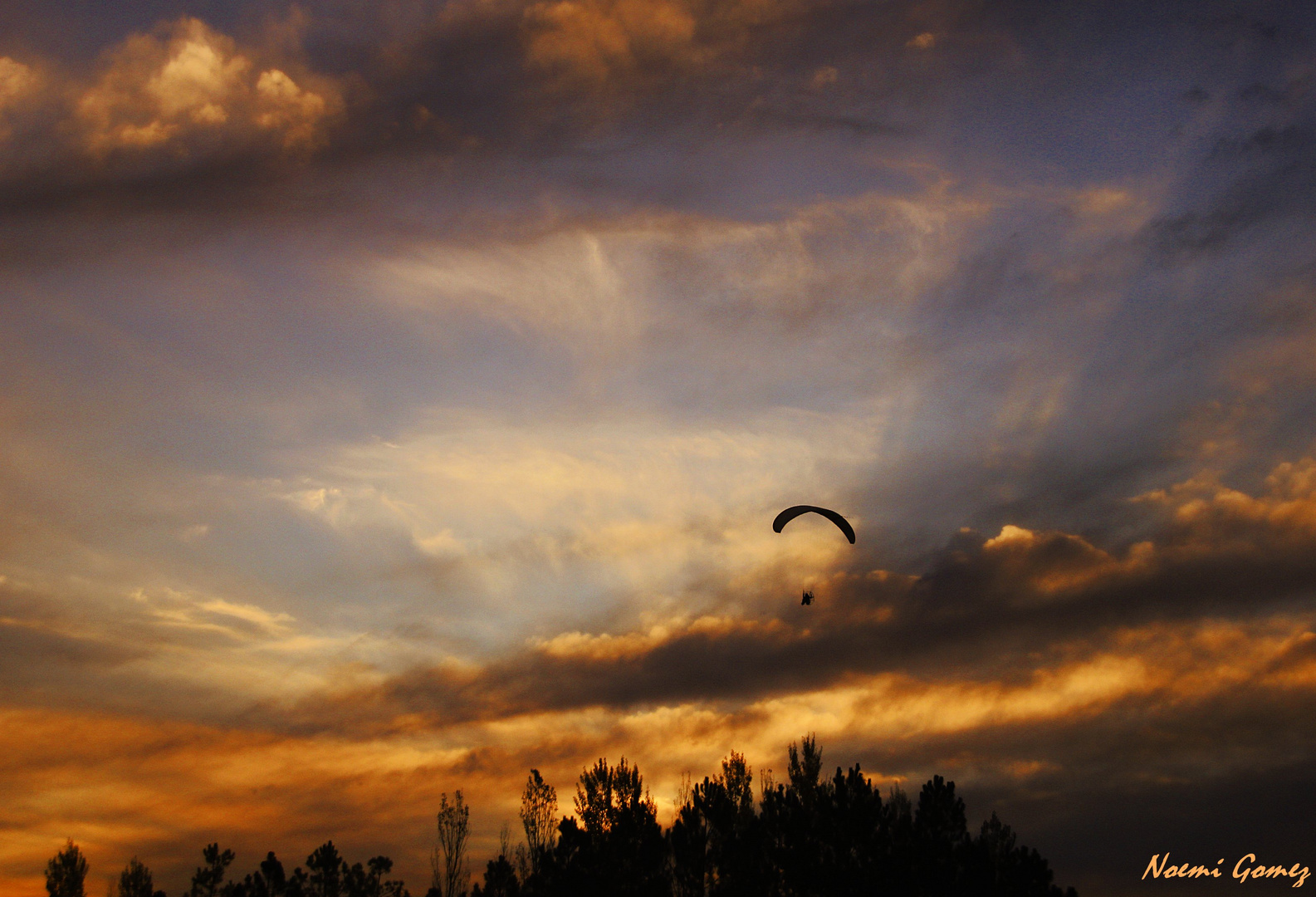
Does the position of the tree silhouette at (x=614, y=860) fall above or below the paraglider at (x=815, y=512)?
below

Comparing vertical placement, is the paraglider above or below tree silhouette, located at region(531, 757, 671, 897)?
above

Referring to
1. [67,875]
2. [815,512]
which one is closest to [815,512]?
[815,512]

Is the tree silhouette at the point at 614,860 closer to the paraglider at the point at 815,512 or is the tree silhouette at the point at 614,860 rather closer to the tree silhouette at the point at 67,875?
the paraglider at the point at 815,512

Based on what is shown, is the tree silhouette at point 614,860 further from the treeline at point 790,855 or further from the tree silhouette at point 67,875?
the tree silhouette at point 67,875

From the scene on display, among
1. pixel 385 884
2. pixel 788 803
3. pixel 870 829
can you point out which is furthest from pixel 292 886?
pixel 870 829

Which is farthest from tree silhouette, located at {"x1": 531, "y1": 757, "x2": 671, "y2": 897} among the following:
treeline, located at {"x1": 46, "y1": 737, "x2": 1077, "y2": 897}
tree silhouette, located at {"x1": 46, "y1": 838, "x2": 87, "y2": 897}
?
tree silhouette, located at {"x1": 46, "y1": 838, "x2": 87, "y2": 897}

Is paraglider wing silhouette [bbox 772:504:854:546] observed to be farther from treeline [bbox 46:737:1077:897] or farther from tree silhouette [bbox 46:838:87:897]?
tree silhouette [bbox 46:838:87:897]

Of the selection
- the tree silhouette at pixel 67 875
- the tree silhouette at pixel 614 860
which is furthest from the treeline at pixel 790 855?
the tree silhouette at pixel 67 875

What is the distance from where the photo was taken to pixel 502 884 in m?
53.6

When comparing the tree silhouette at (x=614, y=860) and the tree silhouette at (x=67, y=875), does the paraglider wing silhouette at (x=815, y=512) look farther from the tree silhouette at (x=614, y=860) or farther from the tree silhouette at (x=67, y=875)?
the tree silhouette at (x=67, y=875)

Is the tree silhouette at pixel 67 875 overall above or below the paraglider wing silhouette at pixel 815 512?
below

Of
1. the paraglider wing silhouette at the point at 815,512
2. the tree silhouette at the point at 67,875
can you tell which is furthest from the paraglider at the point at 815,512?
the tree silhouette at the point at 67,875

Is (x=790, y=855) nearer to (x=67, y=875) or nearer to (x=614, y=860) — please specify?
(x=614, y=860)

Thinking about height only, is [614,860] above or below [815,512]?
below
